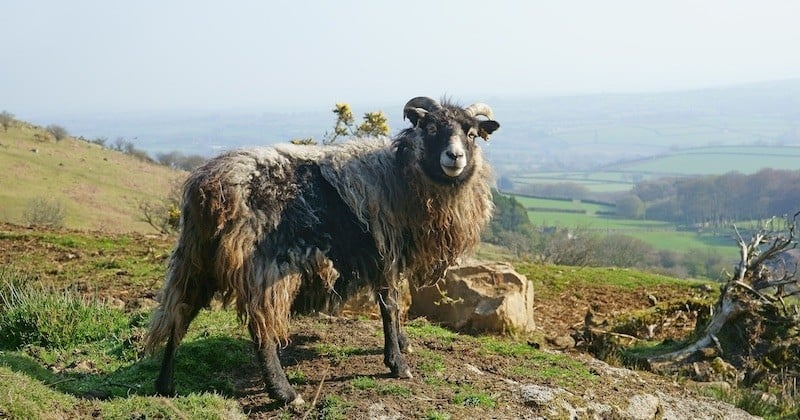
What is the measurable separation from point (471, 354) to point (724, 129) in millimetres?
197394

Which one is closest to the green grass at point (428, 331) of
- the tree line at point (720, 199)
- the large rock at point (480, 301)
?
the large rock at point (480, 301)

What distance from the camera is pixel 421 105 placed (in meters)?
7.51

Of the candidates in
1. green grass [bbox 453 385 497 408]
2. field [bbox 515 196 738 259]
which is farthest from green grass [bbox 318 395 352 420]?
field [bbox 515 196 738 259]

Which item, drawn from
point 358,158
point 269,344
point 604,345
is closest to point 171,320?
point 269,344

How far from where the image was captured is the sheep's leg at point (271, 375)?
21.1 ft

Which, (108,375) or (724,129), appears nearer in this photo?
(108,375)

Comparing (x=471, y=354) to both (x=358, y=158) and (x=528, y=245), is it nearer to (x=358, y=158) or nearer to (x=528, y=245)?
(x=358, y=158)

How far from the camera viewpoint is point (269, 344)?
6453 millimetres

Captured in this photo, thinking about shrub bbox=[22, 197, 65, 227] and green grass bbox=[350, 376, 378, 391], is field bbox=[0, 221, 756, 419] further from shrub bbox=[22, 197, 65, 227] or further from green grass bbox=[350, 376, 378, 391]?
shrub bbox=[22, 197, 65, 227]

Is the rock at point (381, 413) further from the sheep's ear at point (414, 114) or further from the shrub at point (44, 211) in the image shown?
the shrub at point (44, 211)

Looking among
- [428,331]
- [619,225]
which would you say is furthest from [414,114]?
[619,225]

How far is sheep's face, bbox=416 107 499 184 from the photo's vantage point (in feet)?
22.9

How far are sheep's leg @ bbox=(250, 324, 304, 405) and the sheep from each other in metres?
0.01

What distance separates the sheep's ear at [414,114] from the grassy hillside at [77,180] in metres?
25.6
